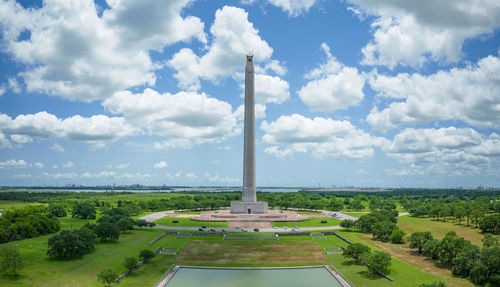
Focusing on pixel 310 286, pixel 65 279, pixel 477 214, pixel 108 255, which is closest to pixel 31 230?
pixel 108 255

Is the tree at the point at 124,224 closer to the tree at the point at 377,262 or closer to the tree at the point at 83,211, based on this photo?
the tree at the point at 83,211

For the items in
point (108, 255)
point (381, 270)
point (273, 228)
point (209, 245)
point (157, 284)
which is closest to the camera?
point (157, 284)

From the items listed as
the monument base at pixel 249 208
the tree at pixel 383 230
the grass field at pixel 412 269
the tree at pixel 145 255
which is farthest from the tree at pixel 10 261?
the tree at pixel 383 230

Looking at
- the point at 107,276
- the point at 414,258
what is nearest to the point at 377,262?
the point at 414,258

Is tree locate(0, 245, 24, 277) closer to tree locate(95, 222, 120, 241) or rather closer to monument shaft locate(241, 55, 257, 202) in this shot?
tree locate(95, 222, 120, 241)

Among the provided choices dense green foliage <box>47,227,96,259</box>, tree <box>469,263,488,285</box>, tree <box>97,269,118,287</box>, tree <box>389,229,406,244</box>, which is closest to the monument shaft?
tree <box>389,229,406,244</box>

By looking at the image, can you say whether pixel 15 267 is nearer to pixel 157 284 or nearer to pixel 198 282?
pixel 157 284
